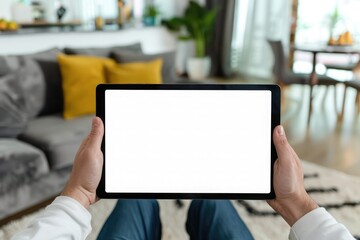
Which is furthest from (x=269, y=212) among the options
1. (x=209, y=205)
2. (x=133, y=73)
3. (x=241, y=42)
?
(x=241, y=42)

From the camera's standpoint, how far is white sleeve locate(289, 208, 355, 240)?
0.77 m

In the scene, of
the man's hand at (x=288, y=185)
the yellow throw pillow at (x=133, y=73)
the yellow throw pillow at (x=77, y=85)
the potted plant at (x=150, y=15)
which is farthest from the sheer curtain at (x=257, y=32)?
the man's hand at (x=288, y=185)

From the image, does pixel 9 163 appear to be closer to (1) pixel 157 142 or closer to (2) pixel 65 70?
(2) pixel 65 70

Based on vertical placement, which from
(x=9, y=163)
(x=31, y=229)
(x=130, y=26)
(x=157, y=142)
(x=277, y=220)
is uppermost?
(x=130, y=26)

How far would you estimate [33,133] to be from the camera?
230cm

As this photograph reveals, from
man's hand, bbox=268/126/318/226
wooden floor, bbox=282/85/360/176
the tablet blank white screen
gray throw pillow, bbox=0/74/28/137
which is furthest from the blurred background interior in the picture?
man's hand, bbox=268/126/318/226

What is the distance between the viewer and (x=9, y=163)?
1935 millimetres

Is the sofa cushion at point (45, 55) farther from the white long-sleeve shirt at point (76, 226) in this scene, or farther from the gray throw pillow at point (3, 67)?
the white long-sleeve shirt at point (76, 226)

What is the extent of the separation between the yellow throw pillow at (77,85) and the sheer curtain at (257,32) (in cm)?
338

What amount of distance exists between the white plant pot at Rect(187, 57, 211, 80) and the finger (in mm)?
4708

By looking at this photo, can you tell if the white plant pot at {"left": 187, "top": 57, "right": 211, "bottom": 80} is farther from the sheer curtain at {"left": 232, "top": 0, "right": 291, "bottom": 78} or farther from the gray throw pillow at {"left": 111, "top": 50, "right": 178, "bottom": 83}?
the gray throw pillow at {"left": 111, "top": 50, "right": 178, "bottom": 83}

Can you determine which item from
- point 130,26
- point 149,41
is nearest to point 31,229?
point 130,26

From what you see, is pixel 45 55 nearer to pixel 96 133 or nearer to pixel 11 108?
pixel 11 108

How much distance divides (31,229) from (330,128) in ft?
11.2
